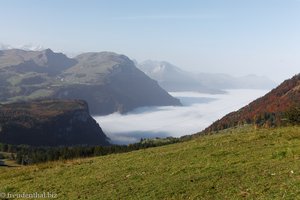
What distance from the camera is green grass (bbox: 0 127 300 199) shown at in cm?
1633

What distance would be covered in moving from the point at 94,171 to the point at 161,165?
4.41 meters

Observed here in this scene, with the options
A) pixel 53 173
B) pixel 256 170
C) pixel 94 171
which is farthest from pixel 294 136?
pixel 53 173

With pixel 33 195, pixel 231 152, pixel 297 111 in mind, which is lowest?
pixel 33 195

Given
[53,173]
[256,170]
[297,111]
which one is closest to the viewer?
[256,170]

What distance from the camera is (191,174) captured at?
1978 centimetres

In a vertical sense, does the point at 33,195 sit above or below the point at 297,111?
below

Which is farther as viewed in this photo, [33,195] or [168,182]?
[33,195]

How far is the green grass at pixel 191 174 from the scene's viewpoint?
16.3 metres

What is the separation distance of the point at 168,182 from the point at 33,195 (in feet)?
23.6

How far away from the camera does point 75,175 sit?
24.2 metres

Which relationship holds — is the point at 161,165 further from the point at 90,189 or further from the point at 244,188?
the point at 244,188

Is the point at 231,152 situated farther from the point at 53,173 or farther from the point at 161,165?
the point at 53,173

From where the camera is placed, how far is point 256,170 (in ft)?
60.7

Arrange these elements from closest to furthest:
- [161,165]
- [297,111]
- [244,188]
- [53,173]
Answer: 1. [244,188]
2. [161,165]
3. [53,173]
4. [297,111]
